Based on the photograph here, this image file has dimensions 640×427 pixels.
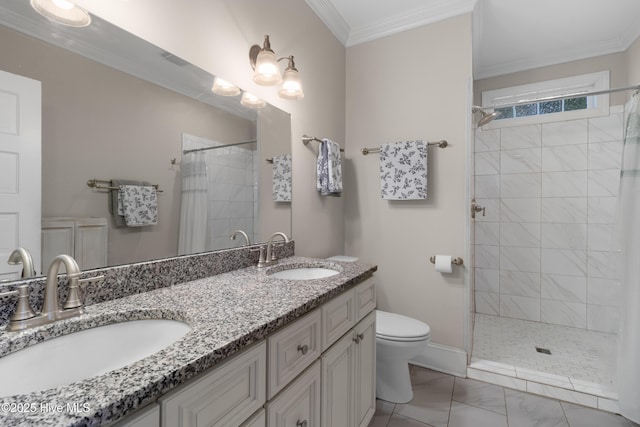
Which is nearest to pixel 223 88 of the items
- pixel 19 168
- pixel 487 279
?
pixel 19 168

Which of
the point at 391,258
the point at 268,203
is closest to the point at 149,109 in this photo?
the point at 268,203

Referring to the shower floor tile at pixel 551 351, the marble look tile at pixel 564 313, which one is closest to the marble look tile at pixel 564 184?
the marble look tile at pixel 564 313

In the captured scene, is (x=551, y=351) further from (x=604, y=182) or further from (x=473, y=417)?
(x=604, y=182)

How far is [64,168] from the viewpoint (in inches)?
35.2

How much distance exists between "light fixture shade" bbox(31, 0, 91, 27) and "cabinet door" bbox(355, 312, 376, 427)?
1.48m

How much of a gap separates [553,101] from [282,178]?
255 cm

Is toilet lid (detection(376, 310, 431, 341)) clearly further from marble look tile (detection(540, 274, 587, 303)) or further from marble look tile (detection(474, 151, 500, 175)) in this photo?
marble look tile (detection(474, 151, 500, 175))

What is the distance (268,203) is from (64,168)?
3.19 ft

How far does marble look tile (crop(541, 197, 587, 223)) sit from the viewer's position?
274 cm

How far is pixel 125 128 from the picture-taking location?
104 centimetres

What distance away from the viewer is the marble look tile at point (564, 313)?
2.77m

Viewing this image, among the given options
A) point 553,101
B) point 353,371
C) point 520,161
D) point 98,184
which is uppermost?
point 553,101

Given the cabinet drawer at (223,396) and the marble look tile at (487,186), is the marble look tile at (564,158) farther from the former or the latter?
the cabinet drawer at (223,396)

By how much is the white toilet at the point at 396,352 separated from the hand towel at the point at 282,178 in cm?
97
